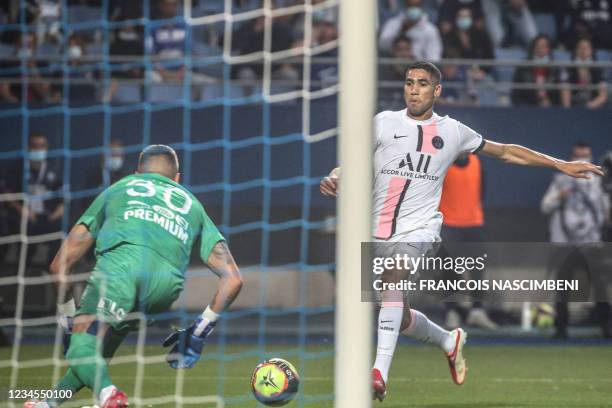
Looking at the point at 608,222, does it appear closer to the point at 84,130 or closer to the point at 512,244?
the point at 512,244

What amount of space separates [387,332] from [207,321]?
4.46 feet

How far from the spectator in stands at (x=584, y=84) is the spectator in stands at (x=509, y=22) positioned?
0.96 metres

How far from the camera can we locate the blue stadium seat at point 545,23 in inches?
672

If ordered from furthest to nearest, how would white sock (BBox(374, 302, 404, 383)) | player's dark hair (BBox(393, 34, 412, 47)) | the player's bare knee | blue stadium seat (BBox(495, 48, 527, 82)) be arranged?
1. blue stadium seat (BBox(495, 48, 527, 82))
2. player's dark hair (BBox(393, 34, 412, 47))
3. the player's bare knee
4. white sock (BBox(374, 302, 404, 383))

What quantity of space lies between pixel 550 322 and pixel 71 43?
6.35 meters

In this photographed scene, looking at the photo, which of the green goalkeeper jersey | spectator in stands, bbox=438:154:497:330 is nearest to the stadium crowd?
spectator in stands, bbox=438:154:497:330

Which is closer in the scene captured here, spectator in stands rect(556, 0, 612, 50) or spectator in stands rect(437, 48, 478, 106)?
spectator in stands rect(437, 48, 478, 106)

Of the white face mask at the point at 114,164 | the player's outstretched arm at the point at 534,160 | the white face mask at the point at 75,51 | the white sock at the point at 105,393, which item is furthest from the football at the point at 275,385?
the white face mask at the point at 75,51

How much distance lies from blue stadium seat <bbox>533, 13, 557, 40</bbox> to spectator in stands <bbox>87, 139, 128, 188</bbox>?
241 inches

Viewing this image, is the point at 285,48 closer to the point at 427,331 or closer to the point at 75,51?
the point at 75,51

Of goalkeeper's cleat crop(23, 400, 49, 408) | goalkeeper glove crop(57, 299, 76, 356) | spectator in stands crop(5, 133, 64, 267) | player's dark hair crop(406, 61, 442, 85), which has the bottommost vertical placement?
goalkeeper's cleat crop(23, 400, 49, 408)

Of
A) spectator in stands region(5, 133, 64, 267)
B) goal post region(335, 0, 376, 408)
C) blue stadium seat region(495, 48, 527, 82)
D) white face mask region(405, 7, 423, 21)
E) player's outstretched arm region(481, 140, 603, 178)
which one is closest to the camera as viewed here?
goal post region(335, 0, 376, 408)

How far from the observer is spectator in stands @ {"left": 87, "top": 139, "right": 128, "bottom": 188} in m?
13.6

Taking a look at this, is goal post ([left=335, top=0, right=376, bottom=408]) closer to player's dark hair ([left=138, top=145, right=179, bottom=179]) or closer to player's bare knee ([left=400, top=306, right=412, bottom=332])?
player's dark hair ([left=138, top=145, right=179, bottom=179])
